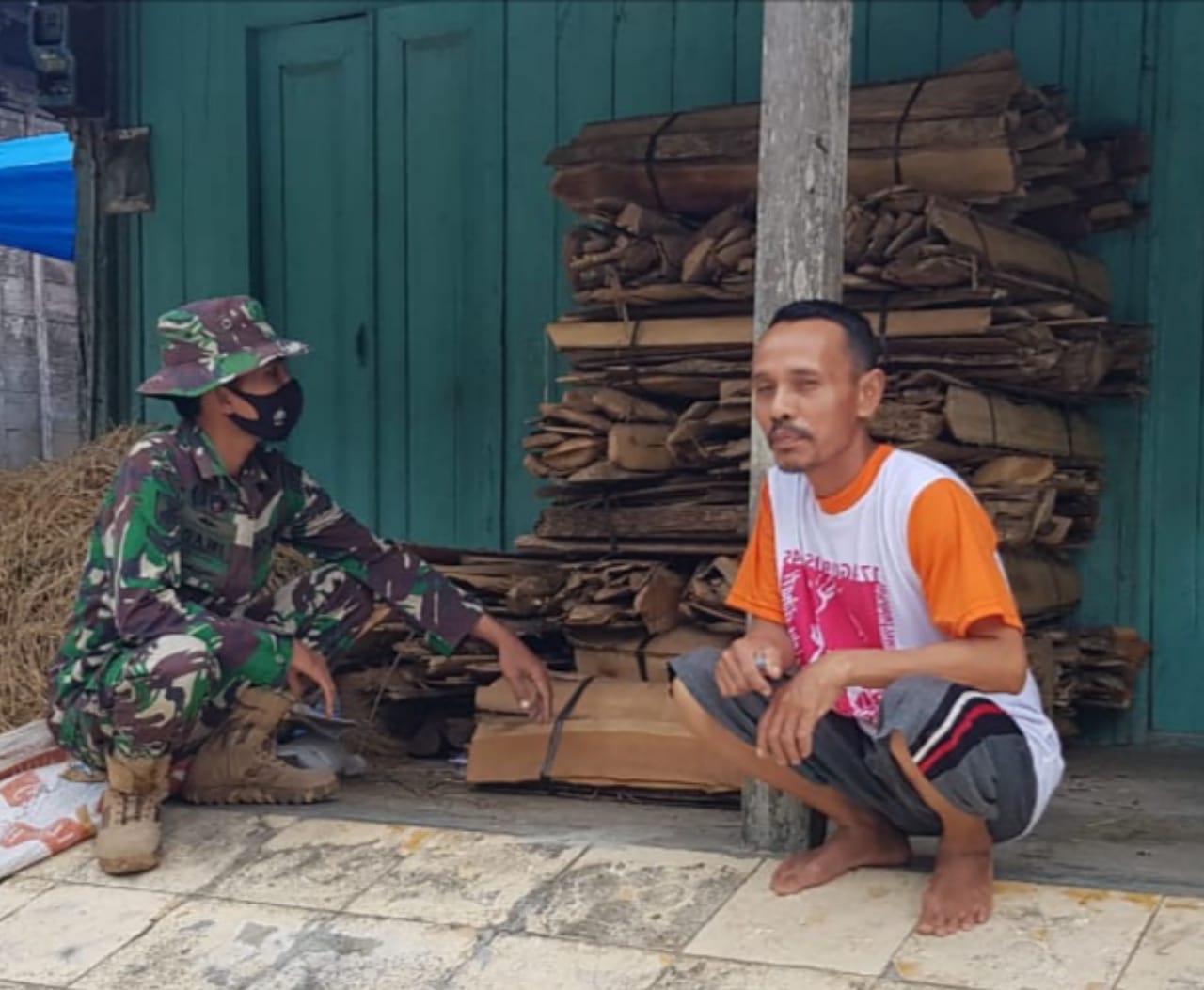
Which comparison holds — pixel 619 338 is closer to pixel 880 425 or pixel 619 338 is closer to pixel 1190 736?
pixel 880 425

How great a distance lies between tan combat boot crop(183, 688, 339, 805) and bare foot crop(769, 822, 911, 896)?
4.92 feet

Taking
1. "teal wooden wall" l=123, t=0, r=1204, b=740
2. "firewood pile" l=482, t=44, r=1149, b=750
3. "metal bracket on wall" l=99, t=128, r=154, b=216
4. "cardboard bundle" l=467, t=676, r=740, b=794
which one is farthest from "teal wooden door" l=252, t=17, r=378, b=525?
"cardboard bundle" l=467, t=676, r=740, b=794

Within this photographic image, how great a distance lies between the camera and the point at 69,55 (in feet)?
22.7

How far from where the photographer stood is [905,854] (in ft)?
12.0

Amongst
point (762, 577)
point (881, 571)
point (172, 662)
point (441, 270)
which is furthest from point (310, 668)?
point (441, 270)

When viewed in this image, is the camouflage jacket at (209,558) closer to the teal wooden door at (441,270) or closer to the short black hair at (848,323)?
the short black hair at (848,323)

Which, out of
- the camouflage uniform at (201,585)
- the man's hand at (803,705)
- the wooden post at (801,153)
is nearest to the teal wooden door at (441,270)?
the camouflage uniform at (201,585)

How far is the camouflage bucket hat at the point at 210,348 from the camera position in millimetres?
4234

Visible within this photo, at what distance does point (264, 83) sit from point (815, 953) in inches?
194

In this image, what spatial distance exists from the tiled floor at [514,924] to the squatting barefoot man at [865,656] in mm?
140

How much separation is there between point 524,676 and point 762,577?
3.57 feet

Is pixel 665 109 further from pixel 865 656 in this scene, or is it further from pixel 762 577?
pixel 865 656

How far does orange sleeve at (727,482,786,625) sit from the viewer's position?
12.0 feet

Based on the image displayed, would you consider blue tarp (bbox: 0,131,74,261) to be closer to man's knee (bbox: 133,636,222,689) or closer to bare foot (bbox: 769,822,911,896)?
man's knee (bbox: 133,636,222,689)
